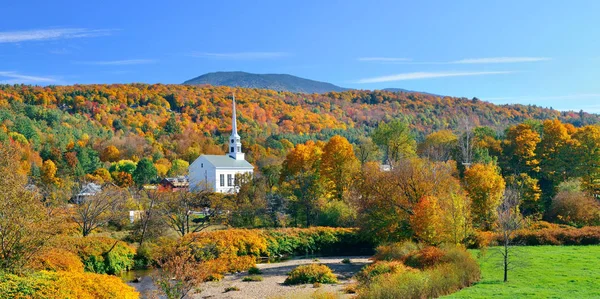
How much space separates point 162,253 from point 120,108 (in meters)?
99.1

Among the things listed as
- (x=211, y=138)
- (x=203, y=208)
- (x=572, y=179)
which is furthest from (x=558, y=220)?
(x=211, y=138)

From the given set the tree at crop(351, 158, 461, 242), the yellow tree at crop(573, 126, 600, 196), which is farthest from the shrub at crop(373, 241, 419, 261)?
the yellow tree at crop(573, 126, 600, 196)

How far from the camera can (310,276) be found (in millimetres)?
28422

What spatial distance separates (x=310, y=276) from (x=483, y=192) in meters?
19.3

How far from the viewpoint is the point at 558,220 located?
45188 millimetres

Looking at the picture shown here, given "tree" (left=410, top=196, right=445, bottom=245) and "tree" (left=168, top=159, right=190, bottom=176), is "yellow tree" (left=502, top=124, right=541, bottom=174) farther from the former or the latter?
"tree" (left=168, top=159, right=190, bottom=176)

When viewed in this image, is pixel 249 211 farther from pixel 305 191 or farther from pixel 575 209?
pixel 575 209

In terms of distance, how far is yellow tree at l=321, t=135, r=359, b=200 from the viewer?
52219 mm

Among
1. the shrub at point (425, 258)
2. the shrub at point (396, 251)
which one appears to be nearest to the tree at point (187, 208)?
the shrub at point (396, 251)

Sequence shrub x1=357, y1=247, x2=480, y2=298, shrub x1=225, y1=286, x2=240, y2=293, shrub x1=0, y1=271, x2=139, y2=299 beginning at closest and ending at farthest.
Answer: shrub x1=0, y1=271, x2=139, y2=299
shrub x1=357, y1=247, x2=480, y2=298
shrub x1=225, y1=286, x2=240, y2=293

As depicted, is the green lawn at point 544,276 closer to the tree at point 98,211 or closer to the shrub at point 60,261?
the shrub at point 60,261

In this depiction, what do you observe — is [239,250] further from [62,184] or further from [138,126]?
[138,126]

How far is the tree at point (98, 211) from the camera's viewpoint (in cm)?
3966

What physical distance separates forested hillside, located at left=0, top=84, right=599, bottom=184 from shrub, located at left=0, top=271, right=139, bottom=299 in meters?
57.4
